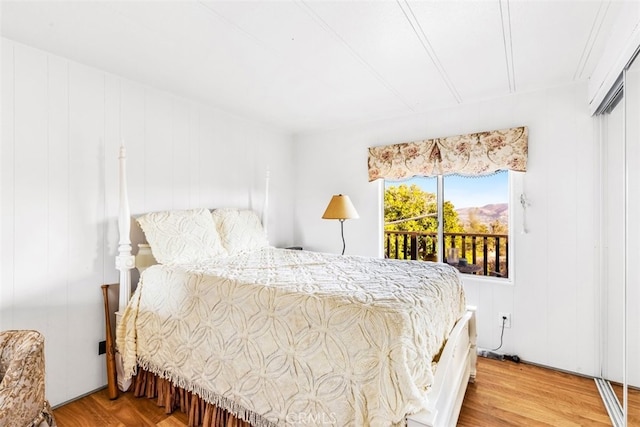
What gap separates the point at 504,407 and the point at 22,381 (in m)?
2.70

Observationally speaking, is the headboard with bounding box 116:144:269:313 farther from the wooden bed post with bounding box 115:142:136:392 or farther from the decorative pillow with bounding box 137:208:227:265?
the decorative pillow with bounding box 137:208:227:265

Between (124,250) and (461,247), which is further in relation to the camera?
(461,247)

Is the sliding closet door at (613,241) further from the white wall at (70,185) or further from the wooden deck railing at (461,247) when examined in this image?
the white wall at (70,185)

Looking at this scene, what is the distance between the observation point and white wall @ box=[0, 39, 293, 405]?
192cm

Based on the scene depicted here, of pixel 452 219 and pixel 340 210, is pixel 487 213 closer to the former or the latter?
pixel 452 219

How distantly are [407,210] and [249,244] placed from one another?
5.82 feet

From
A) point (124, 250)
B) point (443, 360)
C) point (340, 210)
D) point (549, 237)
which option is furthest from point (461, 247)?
point (124, 250)

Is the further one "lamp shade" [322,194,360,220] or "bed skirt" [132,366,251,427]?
"lamp shade" [322,194,360,220]

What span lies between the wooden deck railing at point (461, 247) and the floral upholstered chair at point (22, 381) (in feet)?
9.95

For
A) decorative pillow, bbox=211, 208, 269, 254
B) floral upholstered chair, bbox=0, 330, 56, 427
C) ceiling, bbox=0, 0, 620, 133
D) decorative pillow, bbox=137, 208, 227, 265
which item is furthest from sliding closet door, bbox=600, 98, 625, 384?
floral upholstered chair, bbox=0, 330, 56, 427

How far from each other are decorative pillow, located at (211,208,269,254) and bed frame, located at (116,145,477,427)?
0.78 meters

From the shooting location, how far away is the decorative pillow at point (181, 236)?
231cm

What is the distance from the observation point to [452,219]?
321cm

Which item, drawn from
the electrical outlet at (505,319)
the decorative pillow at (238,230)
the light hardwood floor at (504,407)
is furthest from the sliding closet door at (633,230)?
the decorative pillow at (238,230)
